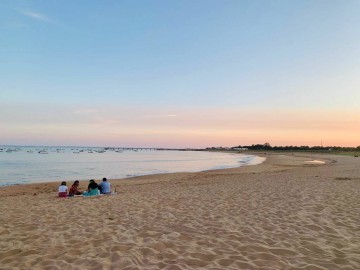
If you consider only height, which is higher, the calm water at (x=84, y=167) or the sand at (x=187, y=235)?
the sand at (x=187, y=235)

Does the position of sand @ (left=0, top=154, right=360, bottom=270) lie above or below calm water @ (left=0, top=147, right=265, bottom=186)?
above

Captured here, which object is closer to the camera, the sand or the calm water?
the sand

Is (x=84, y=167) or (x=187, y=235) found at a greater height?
(x=187, y=235)

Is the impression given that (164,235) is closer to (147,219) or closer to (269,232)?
(147,219)

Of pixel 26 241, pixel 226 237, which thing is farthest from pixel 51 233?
pixel 226 237

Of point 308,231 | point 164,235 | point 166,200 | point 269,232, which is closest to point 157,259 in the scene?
point 164,235

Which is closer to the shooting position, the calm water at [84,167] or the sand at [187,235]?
the sand at [187,235]

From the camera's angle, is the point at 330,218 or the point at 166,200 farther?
the point at 166,200

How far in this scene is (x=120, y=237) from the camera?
636 centimetres

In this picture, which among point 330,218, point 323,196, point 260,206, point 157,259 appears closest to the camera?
point 157,259

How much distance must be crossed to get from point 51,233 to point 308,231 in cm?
601

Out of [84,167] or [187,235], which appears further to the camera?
[84,167]

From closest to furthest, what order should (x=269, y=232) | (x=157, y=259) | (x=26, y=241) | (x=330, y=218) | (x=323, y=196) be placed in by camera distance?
(x=157, y=259), (x=26, y=241), (x=269, y=232), (x=330, y=218), (x=323, y=196)

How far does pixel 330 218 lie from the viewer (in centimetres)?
785
